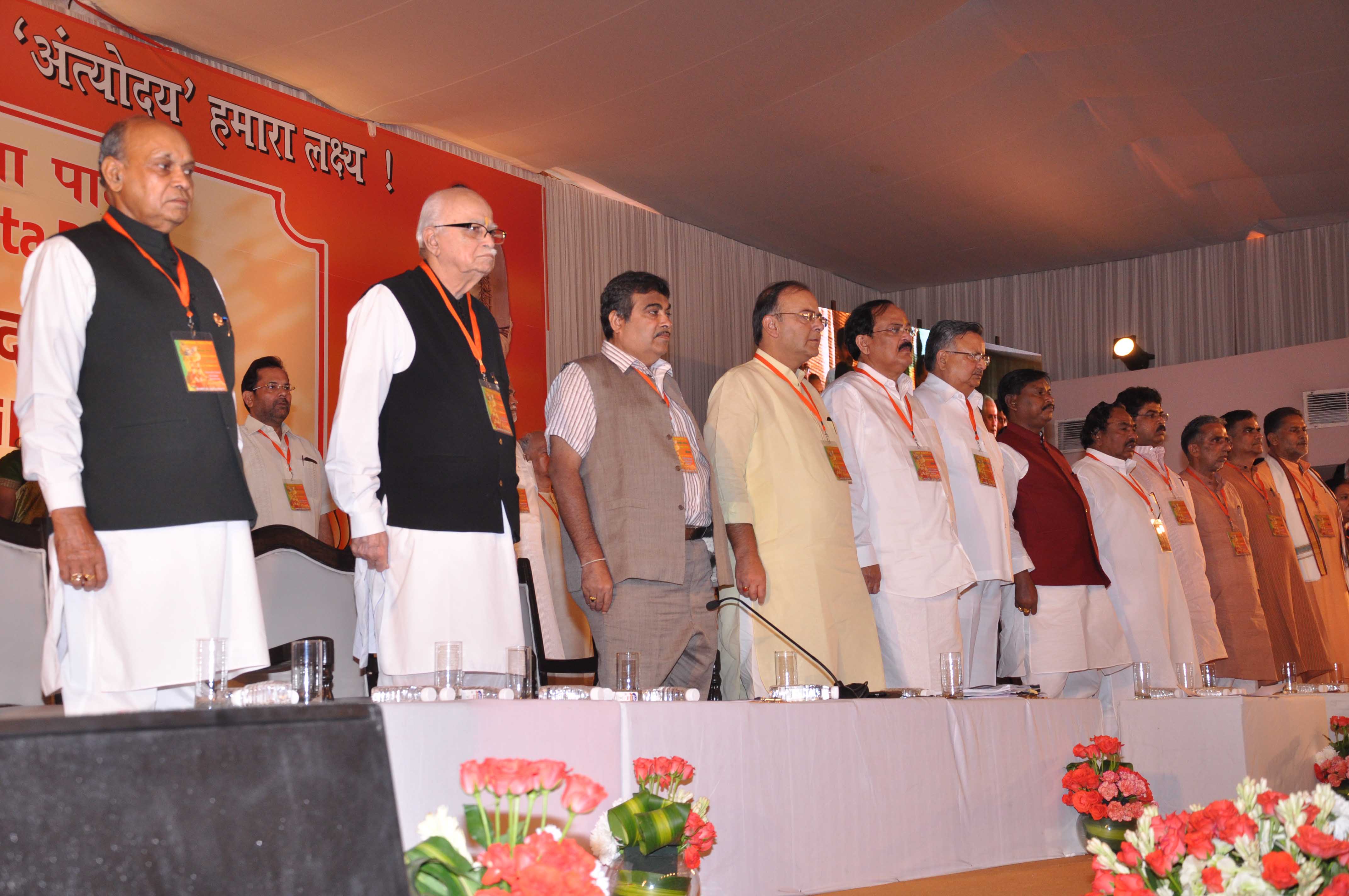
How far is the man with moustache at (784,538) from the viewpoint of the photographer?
364 centimetres

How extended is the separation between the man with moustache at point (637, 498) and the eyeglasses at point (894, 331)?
1.01m

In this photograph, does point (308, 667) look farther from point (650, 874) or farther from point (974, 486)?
point (974, 486)

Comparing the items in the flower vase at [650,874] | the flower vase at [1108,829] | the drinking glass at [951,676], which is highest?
the drinking glass at [951,676]

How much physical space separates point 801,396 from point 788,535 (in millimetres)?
498

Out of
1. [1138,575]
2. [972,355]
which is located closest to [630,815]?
[972,355]

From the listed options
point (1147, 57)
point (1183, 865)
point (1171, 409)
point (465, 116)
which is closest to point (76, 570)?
point (1183, 865)

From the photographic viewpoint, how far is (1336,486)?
27.4 feet

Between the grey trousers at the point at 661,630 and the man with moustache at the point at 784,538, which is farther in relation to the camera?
the man with moustache at the point at 784,538

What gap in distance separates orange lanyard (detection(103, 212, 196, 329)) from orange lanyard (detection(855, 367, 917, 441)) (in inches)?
102

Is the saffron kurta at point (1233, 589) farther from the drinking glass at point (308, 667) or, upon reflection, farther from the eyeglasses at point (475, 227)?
the drinking glass at point (308, 667)

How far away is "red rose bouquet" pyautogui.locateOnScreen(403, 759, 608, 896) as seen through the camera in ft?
3.40

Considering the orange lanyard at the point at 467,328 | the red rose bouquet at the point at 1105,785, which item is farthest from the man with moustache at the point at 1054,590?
the orange lanyard at the point at 467,328

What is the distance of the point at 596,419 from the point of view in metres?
3.59

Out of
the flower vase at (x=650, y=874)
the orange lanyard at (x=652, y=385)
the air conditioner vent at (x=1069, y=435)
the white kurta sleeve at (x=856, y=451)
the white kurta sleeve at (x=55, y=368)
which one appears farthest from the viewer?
the air conditioner vent at (x=1069, y=435)
